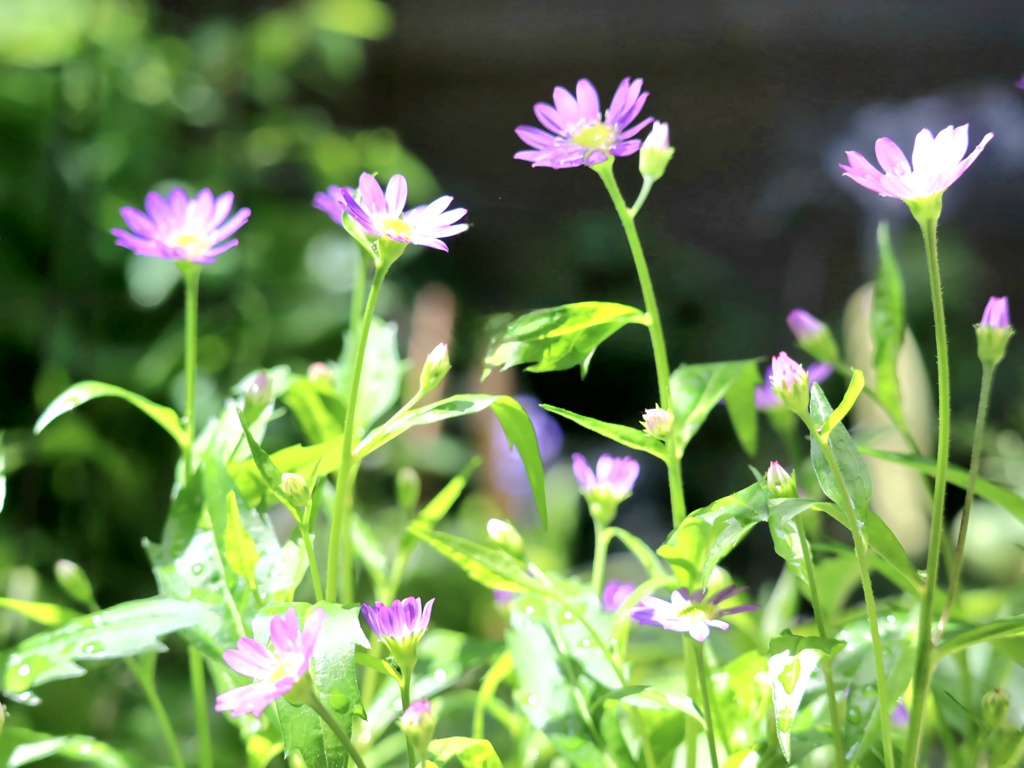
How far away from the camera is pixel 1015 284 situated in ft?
3.23

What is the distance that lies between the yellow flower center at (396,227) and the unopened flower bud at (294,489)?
0.30ft

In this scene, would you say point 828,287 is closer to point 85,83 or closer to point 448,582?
point 448,582

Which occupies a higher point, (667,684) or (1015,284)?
(1015,284)

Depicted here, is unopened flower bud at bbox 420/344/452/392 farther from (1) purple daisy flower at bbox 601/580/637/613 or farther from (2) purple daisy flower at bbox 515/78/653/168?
(1) purple daisy flower at bbox 601/580/637/613

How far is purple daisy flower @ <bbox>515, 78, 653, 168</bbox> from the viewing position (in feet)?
1.15

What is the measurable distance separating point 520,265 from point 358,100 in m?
0.54

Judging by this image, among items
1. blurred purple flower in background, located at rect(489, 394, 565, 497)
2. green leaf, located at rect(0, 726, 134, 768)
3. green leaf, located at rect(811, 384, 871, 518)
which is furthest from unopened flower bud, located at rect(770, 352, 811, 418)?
blurred purple flower in background, located at rect(489, 394, 565, 497)

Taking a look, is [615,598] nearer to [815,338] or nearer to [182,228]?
[815,338]

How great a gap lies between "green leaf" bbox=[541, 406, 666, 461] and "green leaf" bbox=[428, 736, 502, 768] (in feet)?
0.37

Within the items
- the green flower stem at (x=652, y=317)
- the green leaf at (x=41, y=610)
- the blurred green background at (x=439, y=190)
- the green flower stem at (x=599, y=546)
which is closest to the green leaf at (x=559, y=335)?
the green flower stem at (x=652, y=317)

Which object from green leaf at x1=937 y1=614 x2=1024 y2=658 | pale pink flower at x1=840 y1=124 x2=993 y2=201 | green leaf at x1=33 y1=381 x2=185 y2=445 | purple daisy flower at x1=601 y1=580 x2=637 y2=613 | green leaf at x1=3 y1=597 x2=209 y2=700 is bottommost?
purple daisy flower at x1=601 y1=580 x2=637 y2=613

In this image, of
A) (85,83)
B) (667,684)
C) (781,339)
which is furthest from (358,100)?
(667,684)

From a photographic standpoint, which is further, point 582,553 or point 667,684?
point 582,553

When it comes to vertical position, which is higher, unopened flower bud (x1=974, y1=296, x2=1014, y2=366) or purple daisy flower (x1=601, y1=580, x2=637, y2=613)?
unopened flower bud (x1=974, y1=296, x2=1014, y2=366)
